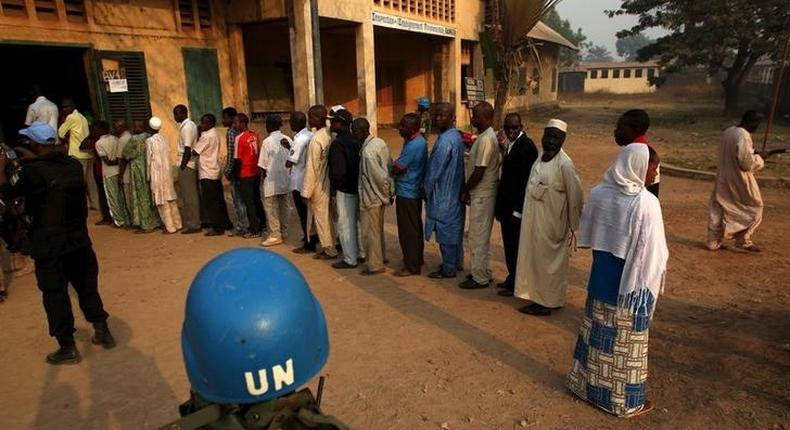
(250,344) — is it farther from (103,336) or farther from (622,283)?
(103,336)

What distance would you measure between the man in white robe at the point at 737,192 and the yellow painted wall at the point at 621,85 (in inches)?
1753

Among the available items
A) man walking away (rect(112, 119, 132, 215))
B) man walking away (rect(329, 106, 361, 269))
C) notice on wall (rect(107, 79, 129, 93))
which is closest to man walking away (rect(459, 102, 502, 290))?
man walking away (rect(329, 106, 361, 269))

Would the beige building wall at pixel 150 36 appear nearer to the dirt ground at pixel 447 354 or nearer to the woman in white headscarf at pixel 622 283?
the dirt ground at pixel 447 354

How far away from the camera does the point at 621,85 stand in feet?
153

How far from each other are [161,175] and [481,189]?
4424 mm

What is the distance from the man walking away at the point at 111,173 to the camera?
23.0 ft

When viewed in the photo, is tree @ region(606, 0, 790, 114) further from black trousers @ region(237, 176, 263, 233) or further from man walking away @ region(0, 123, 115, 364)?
man walking away @ region(0, 123, 115, 364)

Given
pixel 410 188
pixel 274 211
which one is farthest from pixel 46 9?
pixel 410 188

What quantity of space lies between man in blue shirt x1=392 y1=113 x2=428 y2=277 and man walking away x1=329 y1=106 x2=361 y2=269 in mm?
542

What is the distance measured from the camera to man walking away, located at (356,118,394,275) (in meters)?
5.19

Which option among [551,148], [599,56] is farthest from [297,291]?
[599,56]

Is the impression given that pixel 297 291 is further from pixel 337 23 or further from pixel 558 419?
pixel 337 23

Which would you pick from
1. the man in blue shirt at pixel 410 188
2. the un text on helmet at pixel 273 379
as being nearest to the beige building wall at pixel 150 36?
the man in blue shirt at pixel 410 188

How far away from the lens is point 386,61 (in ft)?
58.4
